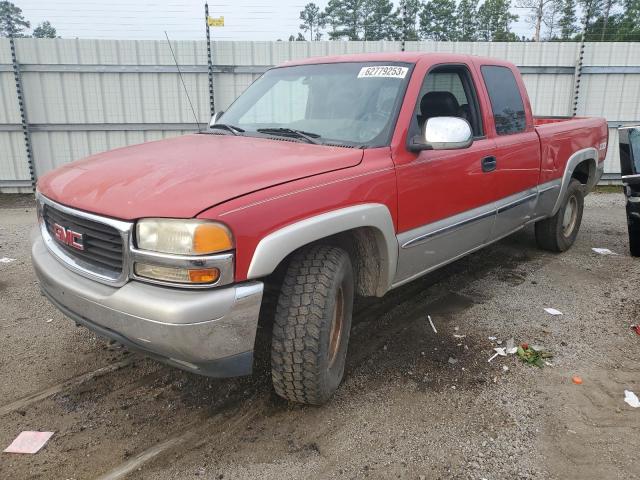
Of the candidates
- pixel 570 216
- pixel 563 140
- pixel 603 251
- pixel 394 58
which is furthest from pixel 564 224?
pixel 394 58

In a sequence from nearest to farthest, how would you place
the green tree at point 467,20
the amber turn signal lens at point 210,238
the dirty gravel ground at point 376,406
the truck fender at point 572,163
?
the amber turn signal lens at point 210,238 < the dirty gravel ground at point 376,406 < the truck fender at point 572,163 < the green tree at point 467,20

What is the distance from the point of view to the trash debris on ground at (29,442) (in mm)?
2541

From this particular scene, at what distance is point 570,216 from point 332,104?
3.80m

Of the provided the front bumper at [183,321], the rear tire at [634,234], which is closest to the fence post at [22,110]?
the front bumper at [183,321]

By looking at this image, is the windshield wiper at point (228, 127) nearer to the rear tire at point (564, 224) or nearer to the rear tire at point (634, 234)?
the rear tire at point (564, 224)

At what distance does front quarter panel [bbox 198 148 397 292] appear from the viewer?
2.24 m

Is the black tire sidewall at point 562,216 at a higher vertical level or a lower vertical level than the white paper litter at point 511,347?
higher

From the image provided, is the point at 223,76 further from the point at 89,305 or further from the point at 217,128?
the point at 89,305

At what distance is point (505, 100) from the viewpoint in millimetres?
4336

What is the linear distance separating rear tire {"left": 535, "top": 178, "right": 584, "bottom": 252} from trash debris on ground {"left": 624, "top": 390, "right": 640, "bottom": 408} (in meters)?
2.80

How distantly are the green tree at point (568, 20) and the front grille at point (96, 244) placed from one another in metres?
27.2

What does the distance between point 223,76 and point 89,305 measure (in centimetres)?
773

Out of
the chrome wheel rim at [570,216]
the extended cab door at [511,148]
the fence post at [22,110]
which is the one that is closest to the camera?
the extended cab door at [511,148]

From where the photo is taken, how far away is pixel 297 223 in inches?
96.4
